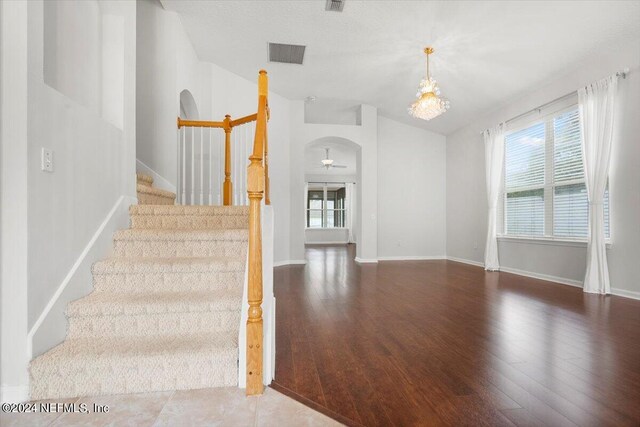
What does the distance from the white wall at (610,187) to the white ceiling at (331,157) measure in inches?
141

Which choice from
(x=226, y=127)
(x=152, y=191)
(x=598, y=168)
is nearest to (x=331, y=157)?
(x=226, y=127)

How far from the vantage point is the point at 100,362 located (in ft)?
5.13

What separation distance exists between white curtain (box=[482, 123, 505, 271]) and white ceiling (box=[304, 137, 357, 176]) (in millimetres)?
3817

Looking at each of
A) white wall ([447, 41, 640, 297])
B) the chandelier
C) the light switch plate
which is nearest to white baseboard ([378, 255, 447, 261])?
white wall ([447, 41, 640, 297])

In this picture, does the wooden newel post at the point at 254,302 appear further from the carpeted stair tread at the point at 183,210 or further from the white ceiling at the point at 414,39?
the white ceiling at the point at 414,39

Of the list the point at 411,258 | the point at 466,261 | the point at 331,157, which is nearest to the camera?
the point at 466,261

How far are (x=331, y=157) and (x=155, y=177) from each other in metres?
7.40

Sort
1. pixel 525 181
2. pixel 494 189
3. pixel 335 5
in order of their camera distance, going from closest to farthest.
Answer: pixel 335 5 → pixel 525 181 → pixel 494 189

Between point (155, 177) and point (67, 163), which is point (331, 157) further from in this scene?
point (67, 163)

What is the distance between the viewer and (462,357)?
2.04 meters

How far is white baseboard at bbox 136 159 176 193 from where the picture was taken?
3.73 metres

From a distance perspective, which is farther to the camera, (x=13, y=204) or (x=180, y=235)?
(x=180, y=235)

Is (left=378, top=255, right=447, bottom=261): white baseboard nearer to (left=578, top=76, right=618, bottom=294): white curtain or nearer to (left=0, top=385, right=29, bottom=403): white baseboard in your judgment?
(left=578, top=76, right=618, bottom=294): white curtain

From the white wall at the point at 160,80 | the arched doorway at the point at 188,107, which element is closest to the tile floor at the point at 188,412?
the white wall at the point at 160,80
